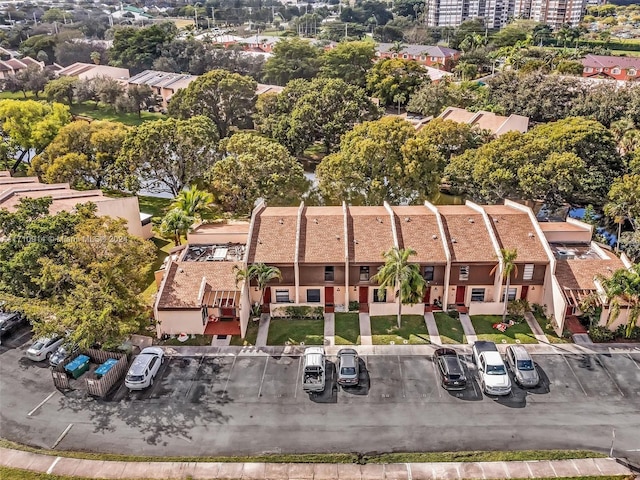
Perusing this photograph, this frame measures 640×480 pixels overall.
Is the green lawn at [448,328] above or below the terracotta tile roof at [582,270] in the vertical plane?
below

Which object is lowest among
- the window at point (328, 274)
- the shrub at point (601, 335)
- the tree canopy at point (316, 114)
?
the shrub at point (601, 335)

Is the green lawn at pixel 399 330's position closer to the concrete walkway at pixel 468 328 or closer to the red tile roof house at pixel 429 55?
the concrete walkway at pixel 468 328

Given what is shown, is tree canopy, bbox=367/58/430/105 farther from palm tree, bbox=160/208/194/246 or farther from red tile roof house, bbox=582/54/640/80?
palm tree, bbox=160/208/194/246

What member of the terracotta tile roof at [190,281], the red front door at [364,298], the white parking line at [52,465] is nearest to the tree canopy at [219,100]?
the terracotta tile roof at [190,281]

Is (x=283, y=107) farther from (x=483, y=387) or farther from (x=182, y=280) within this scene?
(x=483, y=387)

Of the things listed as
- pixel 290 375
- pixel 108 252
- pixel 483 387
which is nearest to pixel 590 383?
pixel 483 387

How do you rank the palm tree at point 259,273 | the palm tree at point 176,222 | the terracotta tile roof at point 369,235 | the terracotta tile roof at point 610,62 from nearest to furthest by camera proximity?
the palm tree at point 259,273, the terracotta tile roof at point 369,235, the palm tree at point 176,222, the terracotta tile roof at point 610,62

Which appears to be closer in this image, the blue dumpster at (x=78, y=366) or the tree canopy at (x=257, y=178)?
the blue dumpster at (x=78, y=366)
